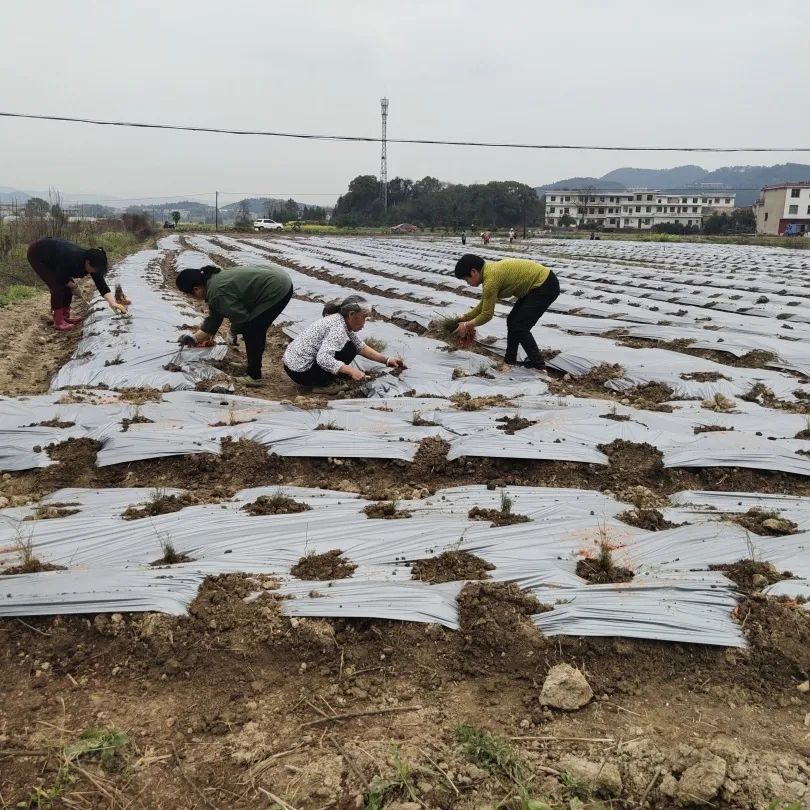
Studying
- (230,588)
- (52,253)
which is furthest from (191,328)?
(230,588)

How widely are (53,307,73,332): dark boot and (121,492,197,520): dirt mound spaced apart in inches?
224

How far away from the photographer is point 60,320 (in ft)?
26.0

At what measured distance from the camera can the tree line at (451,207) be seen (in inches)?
2002

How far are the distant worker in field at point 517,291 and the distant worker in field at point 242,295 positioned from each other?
1550 mm

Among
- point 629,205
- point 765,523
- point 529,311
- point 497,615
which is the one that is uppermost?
point 629,205

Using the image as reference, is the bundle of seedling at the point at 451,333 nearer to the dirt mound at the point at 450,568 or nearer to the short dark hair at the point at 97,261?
the dirt mound at the point at 450,568

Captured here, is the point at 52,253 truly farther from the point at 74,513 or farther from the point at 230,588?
the point at 230,588

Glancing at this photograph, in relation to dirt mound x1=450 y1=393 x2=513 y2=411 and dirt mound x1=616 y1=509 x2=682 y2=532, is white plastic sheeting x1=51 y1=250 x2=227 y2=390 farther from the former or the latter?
dirt mound x1=616 y1=509 x2=682 y2=532

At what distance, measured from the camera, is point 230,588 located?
2.51m

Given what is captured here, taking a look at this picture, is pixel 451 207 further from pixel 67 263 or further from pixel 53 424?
pixel 53 424

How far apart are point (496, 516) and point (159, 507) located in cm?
159

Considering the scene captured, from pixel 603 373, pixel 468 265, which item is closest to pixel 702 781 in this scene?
pixel 468 265

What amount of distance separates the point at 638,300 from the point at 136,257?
14.3 m

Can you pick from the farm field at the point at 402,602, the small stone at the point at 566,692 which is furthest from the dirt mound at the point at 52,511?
the small stone at the point at 566,692
